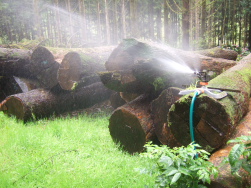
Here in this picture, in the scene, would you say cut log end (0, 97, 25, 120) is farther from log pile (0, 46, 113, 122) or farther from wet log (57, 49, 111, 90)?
wet log (57, 49, 111, 90)

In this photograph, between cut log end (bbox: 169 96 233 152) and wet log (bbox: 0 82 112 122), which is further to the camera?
wet log (bbox: 0 82 112 122)

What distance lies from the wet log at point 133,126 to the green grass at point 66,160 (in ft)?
0.61

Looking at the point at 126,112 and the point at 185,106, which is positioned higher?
the point at 185,106

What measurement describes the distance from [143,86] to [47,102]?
2.88m

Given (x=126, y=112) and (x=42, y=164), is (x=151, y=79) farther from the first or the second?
(x=42, y=164)

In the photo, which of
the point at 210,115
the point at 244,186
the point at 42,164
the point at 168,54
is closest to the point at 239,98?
the point at 210,115

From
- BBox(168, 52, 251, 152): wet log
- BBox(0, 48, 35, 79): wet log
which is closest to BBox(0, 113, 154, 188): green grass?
BBox(168, 52, 251, 152): wet log

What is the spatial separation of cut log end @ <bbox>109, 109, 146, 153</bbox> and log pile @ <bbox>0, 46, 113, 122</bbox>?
1969 millimetres

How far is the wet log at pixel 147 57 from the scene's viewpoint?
4.39m

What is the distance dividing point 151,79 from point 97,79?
8.23 ft

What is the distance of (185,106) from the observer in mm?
2490

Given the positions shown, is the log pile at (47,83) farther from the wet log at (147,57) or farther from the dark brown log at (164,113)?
the dark brown log at (164,113)

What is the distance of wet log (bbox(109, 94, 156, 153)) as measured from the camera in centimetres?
376

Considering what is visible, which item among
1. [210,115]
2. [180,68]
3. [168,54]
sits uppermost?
[168,54]
